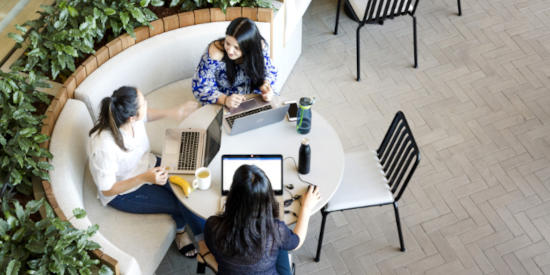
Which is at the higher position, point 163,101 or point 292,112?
point 292,112

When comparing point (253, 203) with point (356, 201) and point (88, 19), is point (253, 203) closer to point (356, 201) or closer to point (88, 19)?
point (356, 201)

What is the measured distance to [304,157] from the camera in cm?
292

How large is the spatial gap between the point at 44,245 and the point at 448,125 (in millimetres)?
3054

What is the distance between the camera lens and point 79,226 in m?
2.66

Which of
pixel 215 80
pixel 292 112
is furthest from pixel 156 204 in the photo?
pixel 292 112

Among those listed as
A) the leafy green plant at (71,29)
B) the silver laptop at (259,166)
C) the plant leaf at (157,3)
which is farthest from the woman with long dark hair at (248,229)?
the plant leaf at (157,3)

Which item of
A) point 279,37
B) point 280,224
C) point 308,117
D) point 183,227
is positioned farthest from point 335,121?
point 280,224

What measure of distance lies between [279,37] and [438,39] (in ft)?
5.53

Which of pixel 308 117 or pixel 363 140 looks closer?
pixel 308 117

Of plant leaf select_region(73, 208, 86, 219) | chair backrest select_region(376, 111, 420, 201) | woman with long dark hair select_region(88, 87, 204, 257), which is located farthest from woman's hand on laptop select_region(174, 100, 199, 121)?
chair backrest select_region(376, 111, 420, 201)

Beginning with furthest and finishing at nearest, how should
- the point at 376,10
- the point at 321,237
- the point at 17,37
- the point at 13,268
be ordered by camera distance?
the point at 376,10
the point at 321,237
the point at 17,37
the point at 13,268

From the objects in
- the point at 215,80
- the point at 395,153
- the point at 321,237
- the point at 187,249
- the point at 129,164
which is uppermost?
the point at 215,80

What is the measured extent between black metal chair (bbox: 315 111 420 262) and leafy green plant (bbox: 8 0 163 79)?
162 cm

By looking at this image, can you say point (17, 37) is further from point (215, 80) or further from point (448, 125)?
point (448, 125)
